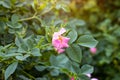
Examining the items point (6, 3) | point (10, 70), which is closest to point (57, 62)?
point (10, 70)

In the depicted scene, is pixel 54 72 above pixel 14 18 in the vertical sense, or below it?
below

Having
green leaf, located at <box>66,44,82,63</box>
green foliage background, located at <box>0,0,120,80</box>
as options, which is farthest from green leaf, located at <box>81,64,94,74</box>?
green leaf, located at <box>66,44,82,63</box>

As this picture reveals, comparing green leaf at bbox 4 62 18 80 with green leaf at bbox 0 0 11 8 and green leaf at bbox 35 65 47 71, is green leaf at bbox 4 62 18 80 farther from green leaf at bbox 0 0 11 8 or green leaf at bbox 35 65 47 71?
green leaf at bbox 0 0 11 8

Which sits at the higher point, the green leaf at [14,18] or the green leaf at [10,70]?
the green leaf at [14,18]

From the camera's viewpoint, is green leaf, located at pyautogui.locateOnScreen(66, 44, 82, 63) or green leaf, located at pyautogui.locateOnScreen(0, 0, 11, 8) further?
green leaf, located at pyautogui.locateOnScreen(0, 0, 11, 8)

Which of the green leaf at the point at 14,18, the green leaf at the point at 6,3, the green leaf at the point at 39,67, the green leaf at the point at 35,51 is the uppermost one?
the green leaf at the point at 6,3

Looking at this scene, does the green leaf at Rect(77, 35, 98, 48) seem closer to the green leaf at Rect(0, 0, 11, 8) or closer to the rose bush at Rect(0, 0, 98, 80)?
the rose bush at Rect(0, 0, 98, 80)

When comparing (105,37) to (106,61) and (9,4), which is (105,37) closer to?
(106,61)

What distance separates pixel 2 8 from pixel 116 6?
5.37ft

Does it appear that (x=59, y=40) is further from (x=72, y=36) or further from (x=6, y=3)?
(x=6, y=3)

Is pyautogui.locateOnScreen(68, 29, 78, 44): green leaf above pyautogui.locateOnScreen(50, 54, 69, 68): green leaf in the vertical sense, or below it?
above

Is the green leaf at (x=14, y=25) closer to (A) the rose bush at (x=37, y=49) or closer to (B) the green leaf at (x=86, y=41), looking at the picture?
(A) the rose bush at (x=37, y=49)

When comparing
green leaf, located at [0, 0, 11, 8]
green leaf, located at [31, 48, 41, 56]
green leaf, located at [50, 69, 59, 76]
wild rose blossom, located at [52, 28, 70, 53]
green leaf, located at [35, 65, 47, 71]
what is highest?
green leaf, located at [0, 0, 11, 8]

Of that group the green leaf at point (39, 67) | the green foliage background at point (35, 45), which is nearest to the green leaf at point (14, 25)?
the green foliage background at point (35, 45)
